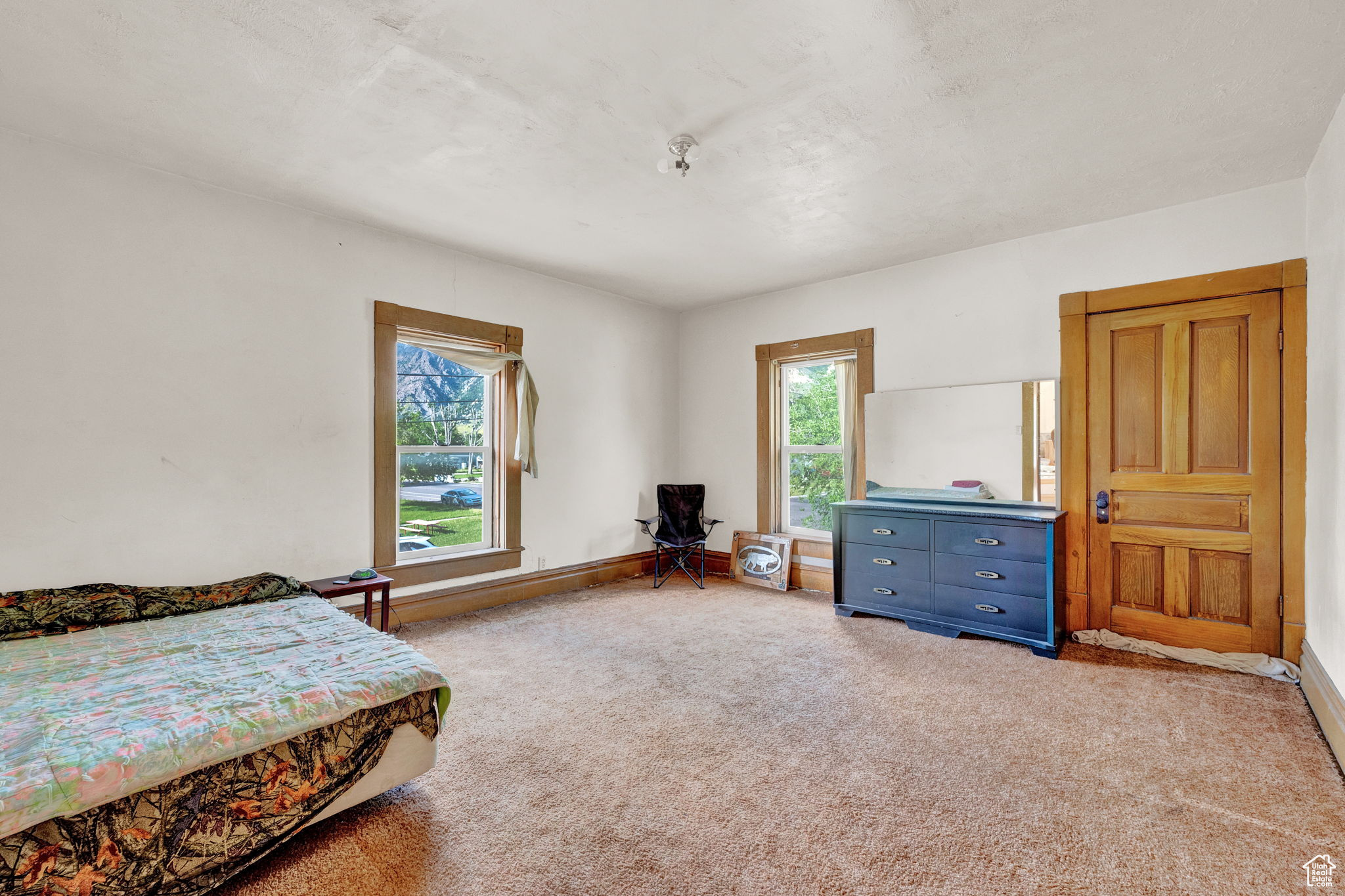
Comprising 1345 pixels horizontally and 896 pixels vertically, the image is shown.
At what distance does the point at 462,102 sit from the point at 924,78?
1884 mm

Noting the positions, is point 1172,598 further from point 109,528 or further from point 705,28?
point 109,528

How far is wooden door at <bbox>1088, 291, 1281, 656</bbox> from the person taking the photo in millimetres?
3203

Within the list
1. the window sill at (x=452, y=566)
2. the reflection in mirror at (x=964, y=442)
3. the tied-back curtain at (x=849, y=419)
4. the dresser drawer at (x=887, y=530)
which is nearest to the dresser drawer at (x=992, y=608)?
the dresser drawer at (x=887, y=530)

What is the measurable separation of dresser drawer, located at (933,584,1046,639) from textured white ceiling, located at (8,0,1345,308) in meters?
2.38

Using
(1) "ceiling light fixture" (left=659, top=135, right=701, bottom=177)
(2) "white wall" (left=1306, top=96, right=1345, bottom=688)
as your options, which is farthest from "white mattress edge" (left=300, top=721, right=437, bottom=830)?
(2) "white wall" (left=1306, top=96, right=1345, bottom=688)

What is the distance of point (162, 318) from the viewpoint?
10.1 ft

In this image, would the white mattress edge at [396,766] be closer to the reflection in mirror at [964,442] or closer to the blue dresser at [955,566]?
the blue dresser at [955,566]

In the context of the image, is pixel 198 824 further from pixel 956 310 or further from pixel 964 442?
pixel 956 310

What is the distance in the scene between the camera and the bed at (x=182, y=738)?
1392mm

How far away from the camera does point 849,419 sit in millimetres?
5094

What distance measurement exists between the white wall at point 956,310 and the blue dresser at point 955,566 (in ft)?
3.60

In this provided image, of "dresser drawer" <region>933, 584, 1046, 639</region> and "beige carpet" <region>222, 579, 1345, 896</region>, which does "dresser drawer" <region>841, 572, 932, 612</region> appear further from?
"beige carpet" <region>222, 579, 1345, 896</region>

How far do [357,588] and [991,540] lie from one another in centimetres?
386

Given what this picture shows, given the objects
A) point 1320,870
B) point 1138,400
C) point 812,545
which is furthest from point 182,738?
point 1138,400
